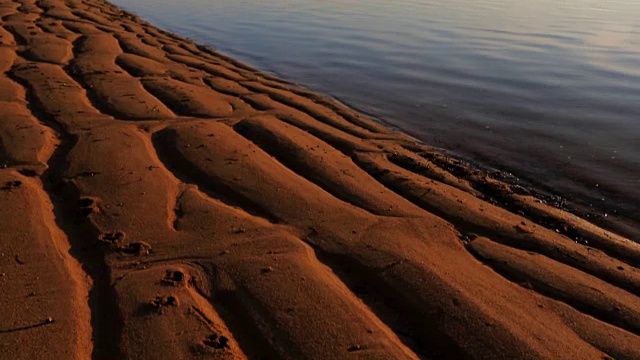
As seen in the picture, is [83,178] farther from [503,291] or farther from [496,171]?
[496,171]

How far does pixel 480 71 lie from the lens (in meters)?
11.1

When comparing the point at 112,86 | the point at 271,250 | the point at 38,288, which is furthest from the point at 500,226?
the point at 112,86

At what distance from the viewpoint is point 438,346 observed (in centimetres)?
289

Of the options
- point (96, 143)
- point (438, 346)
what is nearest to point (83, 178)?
point (96, 143)

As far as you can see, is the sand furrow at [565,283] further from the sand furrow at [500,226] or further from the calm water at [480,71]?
the calm water at [480,71]

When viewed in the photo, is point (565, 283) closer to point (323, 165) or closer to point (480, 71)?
point (323, 165)

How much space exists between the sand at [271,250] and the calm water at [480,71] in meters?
1.33

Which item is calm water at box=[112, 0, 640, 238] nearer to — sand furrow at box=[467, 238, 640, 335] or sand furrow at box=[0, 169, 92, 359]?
sand furrow at box=[467, 238, 640, 335]

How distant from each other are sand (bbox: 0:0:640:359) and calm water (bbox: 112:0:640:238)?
133 centimetres

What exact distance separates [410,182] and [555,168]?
2278 millimetres

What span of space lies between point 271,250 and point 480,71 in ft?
28.1

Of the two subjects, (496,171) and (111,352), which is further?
(496,171)

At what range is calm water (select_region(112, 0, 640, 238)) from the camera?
6.75 m

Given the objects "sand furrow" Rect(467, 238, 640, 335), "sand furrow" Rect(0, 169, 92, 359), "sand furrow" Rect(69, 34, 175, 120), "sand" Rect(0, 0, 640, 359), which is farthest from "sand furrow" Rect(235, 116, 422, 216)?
"sand furrow" Rect(0, 169, 92, 359)
